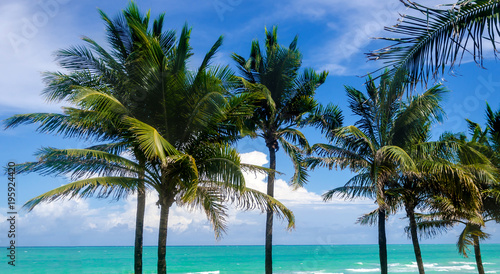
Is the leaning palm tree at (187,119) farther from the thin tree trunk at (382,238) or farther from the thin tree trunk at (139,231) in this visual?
the thin tree trunk at (382,238)

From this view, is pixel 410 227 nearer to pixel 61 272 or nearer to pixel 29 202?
pixel 29 202

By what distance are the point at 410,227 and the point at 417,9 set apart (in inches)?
540

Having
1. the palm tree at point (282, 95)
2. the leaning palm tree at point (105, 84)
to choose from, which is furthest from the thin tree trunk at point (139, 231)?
the palm tree at point (282, 95)

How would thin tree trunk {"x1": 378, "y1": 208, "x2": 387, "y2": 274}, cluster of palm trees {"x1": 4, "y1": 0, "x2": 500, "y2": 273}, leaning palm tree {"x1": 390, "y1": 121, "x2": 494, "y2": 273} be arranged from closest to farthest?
cluster of palm trees {"x1": 4, "y1": 0, "x2": 500, "y2": 273}, leaning palm tree {"x1": 390, "y1": 121, "x2": 494, "y2": 273}, thin tree trunk {"x1": 378, "y1": 208, "x2": 387, "y2": 274}

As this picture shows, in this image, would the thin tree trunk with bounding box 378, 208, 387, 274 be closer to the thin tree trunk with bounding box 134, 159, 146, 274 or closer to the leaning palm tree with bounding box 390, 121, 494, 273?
the leaning palm tree with bounding box 390, 121, 494, 273

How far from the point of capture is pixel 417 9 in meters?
4.16

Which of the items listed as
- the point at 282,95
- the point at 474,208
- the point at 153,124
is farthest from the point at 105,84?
the point at 474,208

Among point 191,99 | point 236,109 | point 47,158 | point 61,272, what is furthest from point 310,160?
point 61,272

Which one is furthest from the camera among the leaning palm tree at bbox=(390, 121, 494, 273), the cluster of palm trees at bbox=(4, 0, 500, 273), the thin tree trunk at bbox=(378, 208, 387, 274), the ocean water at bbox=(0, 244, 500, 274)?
the ocean water at bbox=(0, 244, 500, 274)

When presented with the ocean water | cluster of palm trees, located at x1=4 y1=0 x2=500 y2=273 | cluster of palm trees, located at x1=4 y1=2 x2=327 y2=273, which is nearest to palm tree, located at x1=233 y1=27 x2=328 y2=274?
cluster of palm trees, located at x1=4 y1=0 x2=500 y2=273

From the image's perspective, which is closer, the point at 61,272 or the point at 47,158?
the point at 47,158

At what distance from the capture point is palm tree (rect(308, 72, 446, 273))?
14.7 metres

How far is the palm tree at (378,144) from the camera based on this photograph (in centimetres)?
1472

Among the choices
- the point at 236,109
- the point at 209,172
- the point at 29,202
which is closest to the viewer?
the point at 29,202
